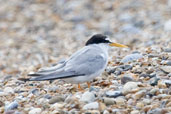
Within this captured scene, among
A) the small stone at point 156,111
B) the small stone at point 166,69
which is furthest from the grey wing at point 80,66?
the small stone at point 156,111

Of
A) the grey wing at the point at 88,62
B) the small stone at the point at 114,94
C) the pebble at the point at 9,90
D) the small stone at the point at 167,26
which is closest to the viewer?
the small stone at the point at 114,94

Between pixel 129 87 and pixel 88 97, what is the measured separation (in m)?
0.57

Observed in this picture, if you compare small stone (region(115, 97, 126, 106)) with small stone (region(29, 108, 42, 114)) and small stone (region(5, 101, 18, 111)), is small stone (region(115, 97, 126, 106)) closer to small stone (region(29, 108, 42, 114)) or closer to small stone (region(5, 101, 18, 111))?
small stone (region(29, 108, 42, 114))

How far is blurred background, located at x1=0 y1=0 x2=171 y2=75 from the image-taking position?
10.3 m

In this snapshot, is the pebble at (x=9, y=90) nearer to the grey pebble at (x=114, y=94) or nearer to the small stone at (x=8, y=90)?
the small stone at (x=8, y=90)

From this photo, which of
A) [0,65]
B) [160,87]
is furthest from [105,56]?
[0,65]

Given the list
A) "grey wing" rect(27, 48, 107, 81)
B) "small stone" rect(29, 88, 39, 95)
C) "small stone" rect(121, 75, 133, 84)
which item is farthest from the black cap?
"small stone" rect(29, 88, 39, 95)

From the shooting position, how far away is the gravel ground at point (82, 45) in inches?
204

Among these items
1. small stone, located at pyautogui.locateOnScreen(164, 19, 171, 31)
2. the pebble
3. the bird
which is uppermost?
small stone, located at pyautogui.locateOnScreen(164, 19, 171, 31)

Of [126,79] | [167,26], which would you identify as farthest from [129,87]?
[167,26]

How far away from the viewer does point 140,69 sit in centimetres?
620

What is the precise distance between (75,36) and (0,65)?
102 inches

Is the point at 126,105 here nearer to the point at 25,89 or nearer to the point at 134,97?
the point at 134,97

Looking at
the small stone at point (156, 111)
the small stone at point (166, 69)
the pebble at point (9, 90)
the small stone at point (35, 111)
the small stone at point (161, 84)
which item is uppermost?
the small stone at point (166, 69)
